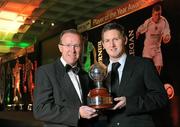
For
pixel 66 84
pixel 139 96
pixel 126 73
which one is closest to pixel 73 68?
pixel 66 84

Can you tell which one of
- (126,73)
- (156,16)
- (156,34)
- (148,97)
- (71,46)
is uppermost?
(156,16)

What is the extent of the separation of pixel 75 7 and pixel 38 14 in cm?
92

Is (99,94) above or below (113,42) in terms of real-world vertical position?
below

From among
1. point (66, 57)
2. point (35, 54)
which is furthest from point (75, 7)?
point (66, 57)

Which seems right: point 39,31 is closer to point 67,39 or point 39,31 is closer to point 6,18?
point 6,18

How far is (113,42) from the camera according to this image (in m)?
1.93

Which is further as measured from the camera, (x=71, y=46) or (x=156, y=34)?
(x=156, y=34)

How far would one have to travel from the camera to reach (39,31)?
8.05 meters

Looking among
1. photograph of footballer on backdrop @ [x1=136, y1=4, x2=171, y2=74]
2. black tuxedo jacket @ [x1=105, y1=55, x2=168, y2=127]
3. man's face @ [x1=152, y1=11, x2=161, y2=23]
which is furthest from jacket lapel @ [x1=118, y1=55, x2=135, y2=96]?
man's face @ [x1=152, y1=11, x2=161, y2=23]

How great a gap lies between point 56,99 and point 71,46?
1.08ft

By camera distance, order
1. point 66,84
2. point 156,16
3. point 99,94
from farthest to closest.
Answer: point 156,16
point 66,84
point 99,94

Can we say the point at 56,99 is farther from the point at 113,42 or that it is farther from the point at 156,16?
the point at 156,16

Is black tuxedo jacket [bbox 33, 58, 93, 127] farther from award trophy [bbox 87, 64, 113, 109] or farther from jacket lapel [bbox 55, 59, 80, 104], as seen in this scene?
award trophy [bbox 87, 64, 113, 109]

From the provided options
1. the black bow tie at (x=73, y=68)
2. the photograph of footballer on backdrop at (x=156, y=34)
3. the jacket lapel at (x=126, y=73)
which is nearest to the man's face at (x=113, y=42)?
the jacket lapel at (x=126, y=73)
